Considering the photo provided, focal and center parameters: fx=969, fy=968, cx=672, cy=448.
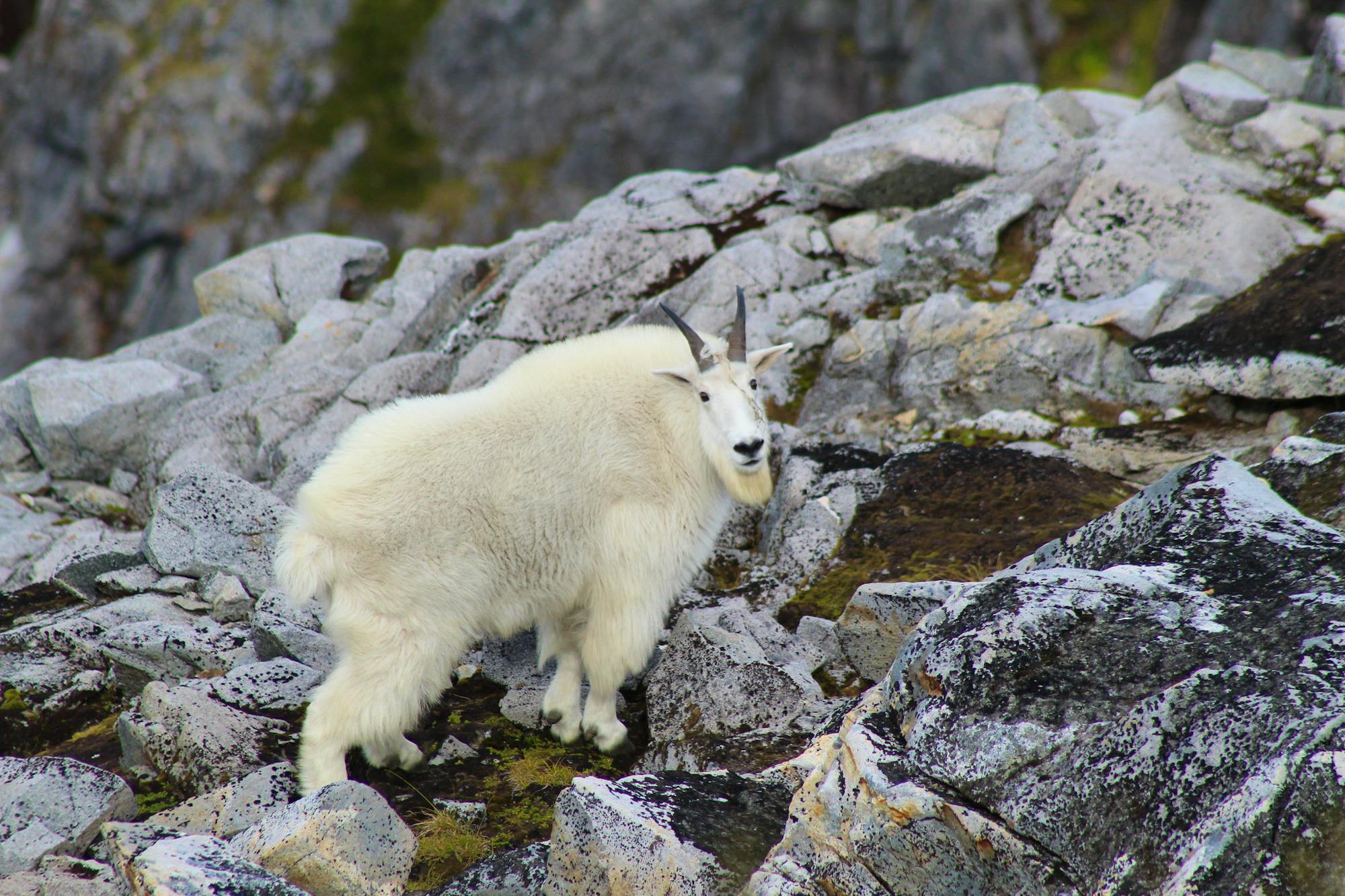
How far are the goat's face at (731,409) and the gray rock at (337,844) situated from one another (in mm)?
3281

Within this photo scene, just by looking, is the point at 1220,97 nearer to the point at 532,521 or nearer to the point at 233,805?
the point at 532,521

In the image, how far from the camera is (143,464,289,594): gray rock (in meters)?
9.48

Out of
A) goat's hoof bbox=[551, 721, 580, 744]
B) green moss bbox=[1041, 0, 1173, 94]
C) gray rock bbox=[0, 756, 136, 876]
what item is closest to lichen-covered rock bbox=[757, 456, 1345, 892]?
Result: goat's hoof bbox=[551, 721, 580, 744]

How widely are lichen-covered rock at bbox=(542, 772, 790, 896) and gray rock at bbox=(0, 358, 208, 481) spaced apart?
10949 mm

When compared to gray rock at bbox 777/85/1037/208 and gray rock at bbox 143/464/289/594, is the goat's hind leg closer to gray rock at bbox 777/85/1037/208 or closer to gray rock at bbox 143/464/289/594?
gray rock at bbox 143/464/289/594

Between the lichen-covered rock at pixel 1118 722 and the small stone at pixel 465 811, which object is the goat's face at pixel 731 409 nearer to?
the lichen-covered rock at pixel 1118 722

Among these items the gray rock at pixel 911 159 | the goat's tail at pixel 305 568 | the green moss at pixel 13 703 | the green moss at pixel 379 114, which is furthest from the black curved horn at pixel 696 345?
the green moss at pixel 379 114

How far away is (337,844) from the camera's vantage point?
17.2 feet

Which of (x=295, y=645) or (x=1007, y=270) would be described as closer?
(x=295, y=645)

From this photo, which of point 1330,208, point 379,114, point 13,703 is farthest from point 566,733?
point 379,114

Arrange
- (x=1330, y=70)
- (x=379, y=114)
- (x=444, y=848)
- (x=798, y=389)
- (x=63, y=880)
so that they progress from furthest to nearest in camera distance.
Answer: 1. (x=379, y=114)
2. (x=1330, y=70)
3. (x=798, y=389)
4. (x=444, y=848)
5. (x=63, y=880)

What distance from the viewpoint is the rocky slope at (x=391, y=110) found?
45312 mm

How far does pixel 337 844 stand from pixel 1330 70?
52.8 ft

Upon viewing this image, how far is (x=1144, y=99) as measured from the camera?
1498 centimetres
